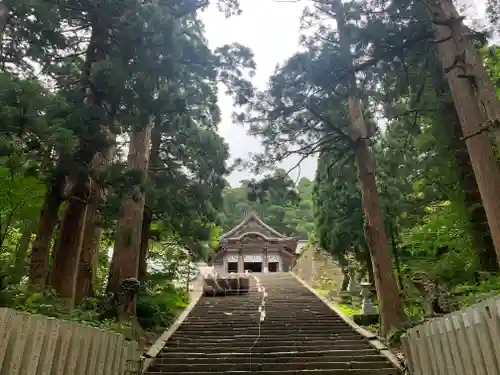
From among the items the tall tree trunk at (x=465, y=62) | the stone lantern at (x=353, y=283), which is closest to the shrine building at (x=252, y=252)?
the stone lantern at (x=353, y=283)

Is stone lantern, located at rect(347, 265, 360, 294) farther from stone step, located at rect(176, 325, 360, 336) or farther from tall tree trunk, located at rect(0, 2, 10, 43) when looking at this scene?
tall tree trunk, located at rect(0, 2, 10, 43)

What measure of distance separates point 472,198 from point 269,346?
5518 mm

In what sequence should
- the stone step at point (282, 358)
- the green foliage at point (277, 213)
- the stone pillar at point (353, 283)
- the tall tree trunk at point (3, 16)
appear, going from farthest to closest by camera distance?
the green foliage at point (277, 213), the stone pillar at point (353, 283), the stone step at point (282, 358), the tall tree trunk at point (3, 16)

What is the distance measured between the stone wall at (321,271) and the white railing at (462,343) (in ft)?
48.5

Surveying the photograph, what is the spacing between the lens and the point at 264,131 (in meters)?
10.6

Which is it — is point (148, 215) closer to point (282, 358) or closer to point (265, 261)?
point (282, 358)

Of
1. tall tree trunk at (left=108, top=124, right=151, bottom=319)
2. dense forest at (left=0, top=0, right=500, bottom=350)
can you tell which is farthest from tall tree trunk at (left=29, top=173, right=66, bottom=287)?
tall tree trunk at (left=108, top=124, right=151, bottom=319)

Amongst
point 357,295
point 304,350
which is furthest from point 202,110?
point 357,295

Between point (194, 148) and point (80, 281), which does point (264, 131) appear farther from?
point (80, 281)

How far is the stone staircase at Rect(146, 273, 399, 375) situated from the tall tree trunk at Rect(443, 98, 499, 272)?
320 cm

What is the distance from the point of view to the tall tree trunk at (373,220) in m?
8.84

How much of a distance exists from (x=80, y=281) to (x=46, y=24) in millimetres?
5162

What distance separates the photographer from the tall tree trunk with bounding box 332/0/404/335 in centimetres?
884

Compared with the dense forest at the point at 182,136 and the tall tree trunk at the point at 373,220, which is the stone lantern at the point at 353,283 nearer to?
the dense forest at the point at 182,136
